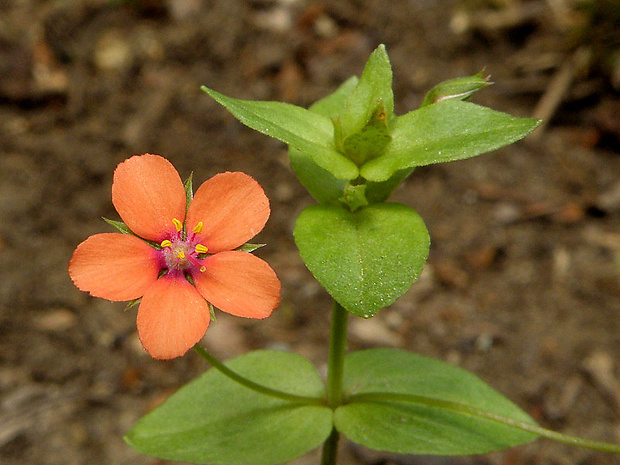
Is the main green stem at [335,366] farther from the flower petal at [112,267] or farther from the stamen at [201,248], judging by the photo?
the flower petal at [112,267]

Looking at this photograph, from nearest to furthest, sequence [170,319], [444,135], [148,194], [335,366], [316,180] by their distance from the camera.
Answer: [170,319]
[148,194]
[444,135]
[316,180]
[335,366]

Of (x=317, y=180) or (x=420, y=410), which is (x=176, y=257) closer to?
(x=317, y=180)

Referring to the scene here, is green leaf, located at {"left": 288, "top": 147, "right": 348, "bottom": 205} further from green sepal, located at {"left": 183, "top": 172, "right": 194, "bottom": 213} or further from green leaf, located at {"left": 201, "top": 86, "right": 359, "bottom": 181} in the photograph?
green sepal, located at {"left": 183, "top": 172, "right": 194, "bottom": 213}

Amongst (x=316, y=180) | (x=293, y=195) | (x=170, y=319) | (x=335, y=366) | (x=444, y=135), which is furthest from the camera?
(x=293, y=195)

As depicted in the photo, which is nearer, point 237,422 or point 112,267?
point 112,267

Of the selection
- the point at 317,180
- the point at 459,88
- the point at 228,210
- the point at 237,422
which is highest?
the point at 459,88

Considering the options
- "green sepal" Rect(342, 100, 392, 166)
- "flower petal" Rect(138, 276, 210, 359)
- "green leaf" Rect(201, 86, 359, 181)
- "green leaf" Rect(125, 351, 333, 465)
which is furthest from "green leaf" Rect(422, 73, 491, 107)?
"green leaf" Rect(125, 351, 333, 465)

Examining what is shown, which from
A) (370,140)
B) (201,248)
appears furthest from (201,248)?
(370,140)
